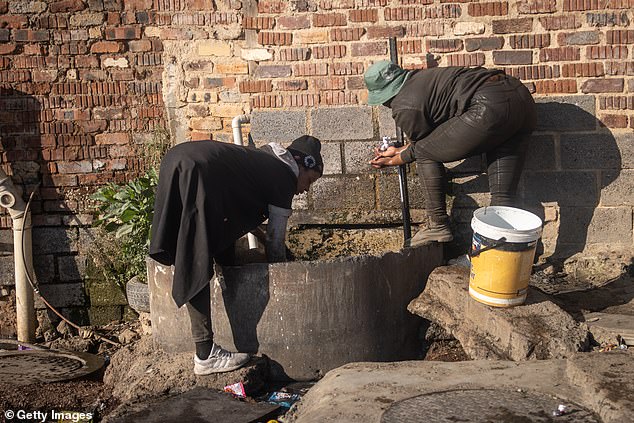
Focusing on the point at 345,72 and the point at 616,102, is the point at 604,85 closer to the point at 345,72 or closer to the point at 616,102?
the point at 616,102

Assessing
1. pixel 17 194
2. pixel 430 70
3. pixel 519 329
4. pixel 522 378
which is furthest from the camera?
pixel 17 194

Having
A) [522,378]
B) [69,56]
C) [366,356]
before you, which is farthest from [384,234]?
[69,56]

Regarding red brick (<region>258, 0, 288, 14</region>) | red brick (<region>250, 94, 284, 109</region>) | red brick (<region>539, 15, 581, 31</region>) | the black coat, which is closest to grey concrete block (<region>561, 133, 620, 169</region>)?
red brick (<region>539, 15, 581, 31</region>)

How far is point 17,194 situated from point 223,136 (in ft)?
5.71

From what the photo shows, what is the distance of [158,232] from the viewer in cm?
453

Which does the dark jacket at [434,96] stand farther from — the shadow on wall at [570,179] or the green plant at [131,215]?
the green plant at [131,215]

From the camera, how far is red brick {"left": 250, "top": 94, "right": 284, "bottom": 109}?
5984 mm

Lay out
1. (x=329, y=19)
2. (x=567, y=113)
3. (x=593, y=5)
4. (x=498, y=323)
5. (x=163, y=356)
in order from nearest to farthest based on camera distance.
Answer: (x=498, y=323) → (x=163, y=356) → (x=593, y=5) → (x=567, y=113) → (x=329, y=19)

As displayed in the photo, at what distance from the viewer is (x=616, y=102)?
5688mm

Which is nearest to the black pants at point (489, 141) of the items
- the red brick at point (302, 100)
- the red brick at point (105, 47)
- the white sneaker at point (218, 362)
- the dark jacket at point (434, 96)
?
the dark jacket at point (434, 96)

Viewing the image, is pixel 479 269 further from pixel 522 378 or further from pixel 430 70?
pixel 430 70

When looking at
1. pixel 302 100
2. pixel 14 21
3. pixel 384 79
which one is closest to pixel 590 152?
pixel 384 79

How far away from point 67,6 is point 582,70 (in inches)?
157

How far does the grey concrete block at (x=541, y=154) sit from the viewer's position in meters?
5.79
